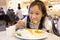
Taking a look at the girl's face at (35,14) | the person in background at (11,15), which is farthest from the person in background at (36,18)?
the person in background at (11,15)

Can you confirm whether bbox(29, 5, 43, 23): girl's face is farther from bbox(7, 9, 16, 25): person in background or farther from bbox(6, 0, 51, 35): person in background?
bbox(7, 9, 16, 25): person in background

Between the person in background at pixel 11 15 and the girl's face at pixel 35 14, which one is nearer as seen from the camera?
the girl's face at pixel 35 14

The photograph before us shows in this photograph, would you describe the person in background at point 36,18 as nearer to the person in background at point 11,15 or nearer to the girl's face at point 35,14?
the girl's face at point 35,14

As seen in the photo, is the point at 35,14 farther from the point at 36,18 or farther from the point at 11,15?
the point at 11,15

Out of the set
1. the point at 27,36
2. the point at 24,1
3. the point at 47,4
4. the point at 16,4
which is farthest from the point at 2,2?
the point at 27,36

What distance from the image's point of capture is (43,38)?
2.87ft

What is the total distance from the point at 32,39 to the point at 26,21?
0.47 meters

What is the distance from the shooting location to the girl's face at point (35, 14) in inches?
46.1

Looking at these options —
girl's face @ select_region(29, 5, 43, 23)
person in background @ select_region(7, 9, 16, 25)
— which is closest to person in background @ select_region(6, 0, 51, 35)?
girl's face @ select_region(29, 5, 43, 23)

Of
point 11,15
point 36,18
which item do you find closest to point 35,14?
point 36,18

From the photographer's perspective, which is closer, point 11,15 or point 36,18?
point 36,18

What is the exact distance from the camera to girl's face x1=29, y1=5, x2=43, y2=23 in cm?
117

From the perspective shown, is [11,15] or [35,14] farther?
[11,15]

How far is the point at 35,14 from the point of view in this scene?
1.18 m
